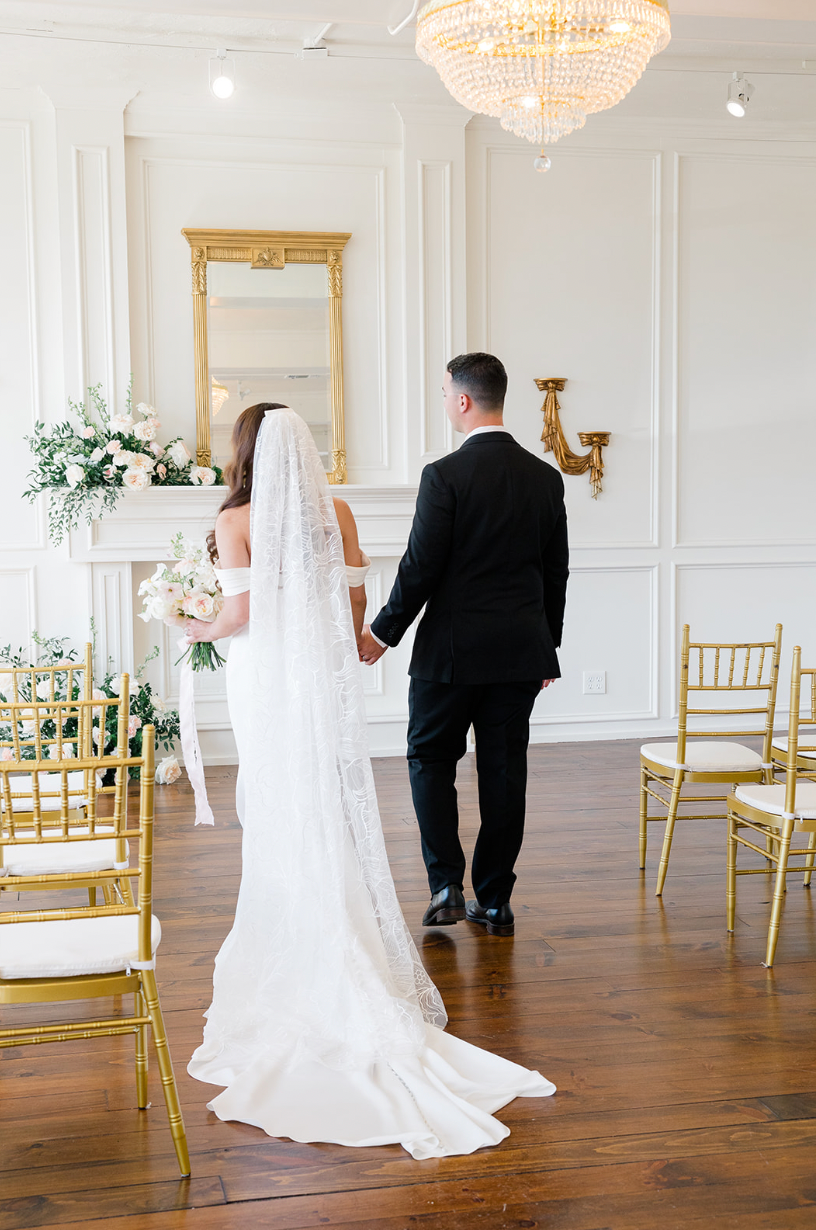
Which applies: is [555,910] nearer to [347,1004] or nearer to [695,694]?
[347,1004]

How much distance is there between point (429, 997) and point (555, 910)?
3.76ft

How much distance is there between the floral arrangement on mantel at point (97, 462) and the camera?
19.4 ft

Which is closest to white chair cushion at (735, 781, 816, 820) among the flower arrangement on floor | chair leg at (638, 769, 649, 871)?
chair leg at (638, 769, 649, 871)

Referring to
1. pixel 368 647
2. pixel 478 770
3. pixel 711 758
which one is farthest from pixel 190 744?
pixel 711 758

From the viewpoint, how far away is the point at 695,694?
7.09 m

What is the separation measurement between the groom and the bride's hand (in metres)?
0.56

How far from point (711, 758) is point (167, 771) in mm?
3039

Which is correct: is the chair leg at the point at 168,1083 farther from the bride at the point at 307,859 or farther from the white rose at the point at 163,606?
the white rose at the point at 163,606

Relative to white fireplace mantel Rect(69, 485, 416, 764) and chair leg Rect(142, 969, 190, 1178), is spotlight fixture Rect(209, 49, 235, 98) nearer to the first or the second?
white fireplace mantel Rect(69, 485, 416, 764)

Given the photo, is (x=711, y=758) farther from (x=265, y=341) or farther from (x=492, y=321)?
(x=265, y=341)

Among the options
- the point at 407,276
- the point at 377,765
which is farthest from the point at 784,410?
the point at 377,765

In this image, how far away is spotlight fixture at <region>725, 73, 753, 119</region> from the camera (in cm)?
627

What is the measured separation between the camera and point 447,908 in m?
3.70

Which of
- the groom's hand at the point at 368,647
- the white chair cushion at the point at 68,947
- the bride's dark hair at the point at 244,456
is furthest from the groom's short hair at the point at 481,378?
the white chair cushion at the point at 68,947
